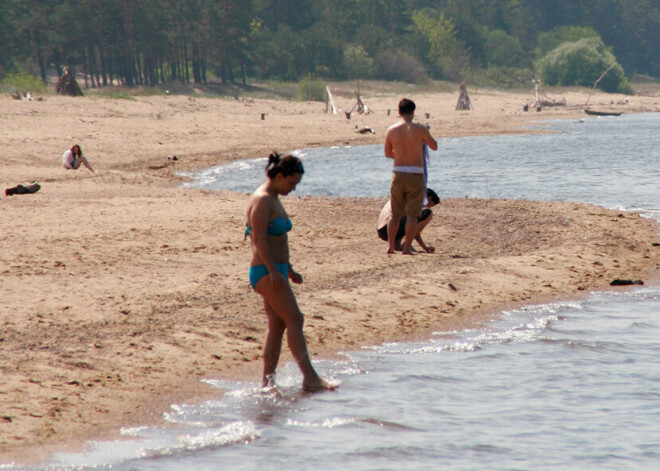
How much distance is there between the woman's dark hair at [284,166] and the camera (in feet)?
17.7

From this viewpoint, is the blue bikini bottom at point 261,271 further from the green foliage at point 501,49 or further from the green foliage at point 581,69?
the green foliage at point 501,49

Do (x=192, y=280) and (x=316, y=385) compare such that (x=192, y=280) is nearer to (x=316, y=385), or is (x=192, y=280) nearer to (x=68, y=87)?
(x=316, y=385)

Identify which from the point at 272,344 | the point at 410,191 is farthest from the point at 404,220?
the point at 272,344

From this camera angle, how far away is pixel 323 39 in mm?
71938

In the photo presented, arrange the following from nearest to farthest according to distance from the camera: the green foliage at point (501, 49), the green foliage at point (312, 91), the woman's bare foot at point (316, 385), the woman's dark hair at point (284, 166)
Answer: the woman's dark hair at point (284, 166), the woman's bare foot at point (316, 385), the green foliage at point (312, 91), the green foliage at point (501, 49)

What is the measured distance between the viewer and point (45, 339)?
659 centimetres

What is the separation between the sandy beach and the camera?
5.91 meters

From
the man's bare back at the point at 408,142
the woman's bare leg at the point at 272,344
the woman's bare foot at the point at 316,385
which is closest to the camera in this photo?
the woman's bare leg at the point at 272,344

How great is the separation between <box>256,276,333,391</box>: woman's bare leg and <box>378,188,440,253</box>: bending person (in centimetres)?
447

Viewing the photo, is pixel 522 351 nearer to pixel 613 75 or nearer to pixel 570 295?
pixel 570 295

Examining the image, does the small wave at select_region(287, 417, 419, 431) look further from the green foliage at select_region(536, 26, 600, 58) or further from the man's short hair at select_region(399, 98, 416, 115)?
the green foliage at select_region(536, 26, 600, 58)

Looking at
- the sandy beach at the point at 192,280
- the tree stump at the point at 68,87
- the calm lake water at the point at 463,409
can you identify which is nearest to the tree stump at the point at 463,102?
the tree stump at the point at 68,87

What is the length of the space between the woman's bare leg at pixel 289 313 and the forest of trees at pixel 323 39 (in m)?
50.0

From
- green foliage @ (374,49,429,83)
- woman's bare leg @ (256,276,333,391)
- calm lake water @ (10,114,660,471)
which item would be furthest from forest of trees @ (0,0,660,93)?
woman's bare leg @ (256,276,333,391)
